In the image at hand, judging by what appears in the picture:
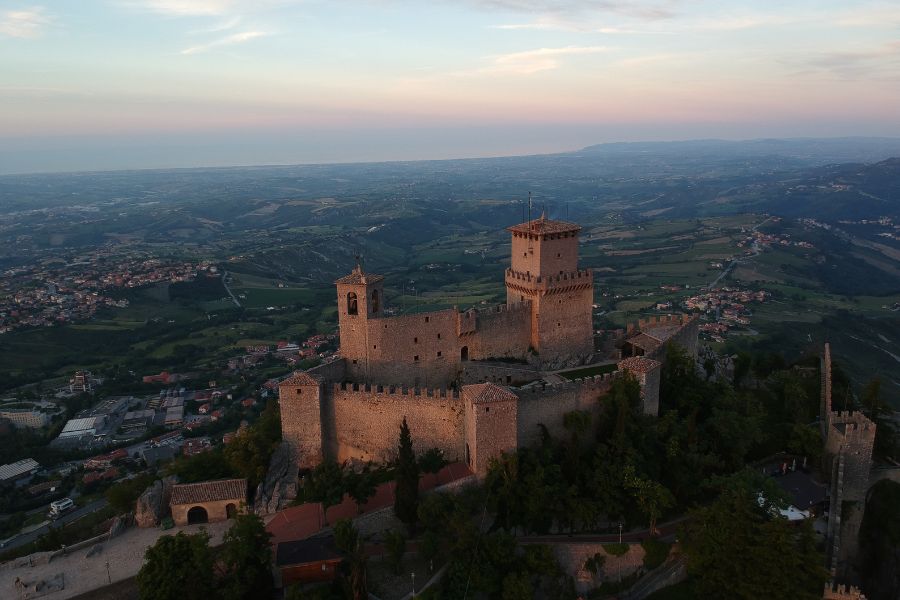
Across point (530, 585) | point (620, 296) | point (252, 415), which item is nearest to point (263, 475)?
point (530, 585)

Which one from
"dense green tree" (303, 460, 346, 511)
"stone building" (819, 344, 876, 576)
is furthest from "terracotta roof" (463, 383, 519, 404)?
"stone building" (819, 344, 876, 576)

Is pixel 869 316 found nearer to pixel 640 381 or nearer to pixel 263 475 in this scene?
pixel 640 381

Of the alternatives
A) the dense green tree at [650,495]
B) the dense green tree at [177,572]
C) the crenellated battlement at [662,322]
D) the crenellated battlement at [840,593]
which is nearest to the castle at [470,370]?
the crenellated battlement at [662,322]

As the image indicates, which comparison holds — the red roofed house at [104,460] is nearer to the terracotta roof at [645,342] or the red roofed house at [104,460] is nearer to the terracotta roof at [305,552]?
the terracotta roof at [305,552]

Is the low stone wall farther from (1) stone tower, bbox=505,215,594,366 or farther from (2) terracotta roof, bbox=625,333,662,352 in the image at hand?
(2) terracotta roof, bbox=625,333,662,352

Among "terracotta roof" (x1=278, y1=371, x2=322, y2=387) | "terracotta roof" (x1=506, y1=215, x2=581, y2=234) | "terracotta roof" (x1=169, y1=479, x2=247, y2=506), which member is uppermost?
"terracotta roof" (x1=506, y1=215, x2=581, y2=234)

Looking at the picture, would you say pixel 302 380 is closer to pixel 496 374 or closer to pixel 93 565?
pixel 496 374
